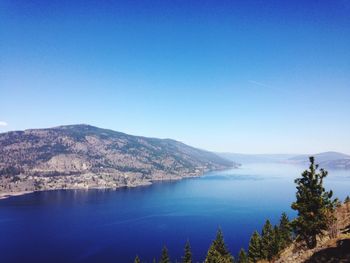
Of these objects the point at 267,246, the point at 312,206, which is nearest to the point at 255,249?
the point at 267,246

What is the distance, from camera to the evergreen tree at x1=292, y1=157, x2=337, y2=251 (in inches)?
1257

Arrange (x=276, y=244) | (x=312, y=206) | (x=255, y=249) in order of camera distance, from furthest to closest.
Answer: (x=276, y=244) < (x=255, y=249) < (x=312, y=206)

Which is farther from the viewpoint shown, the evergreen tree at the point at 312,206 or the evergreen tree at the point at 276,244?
the evergreen tree at the point at 276,244

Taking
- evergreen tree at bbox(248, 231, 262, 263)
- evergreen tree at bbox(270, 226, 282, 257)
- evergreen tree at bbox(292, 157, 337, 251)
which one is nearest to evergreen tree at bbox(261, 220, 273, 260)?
evergreen tree at bbox(270, 226, 282, 257)

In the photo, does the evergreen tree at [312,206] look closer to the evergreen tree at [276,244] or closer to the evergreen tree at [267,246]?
the evergreen tree at [267,246]

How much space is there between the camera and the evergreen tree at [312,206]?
31.9 meters

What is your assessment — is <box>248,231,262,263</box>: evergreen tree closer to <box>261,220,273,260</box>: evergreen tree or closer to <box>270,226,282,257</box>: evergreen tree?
<box>261,220,273,260</box>: evergreen tree

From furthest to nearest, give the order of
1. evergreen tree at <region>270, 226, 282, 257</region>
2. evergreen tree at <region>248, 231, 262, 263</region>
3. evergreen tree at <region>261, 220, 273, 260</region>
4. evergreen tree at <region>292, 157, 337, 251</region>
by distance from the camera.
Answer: evergreen tree at <region>248, 231, 262, 263</region> < evergreen tree at <region>270, 226, 282, 257</region> < evergreen tree at <region>261, 220, 273, 260</region> < evergreen tree at <region>292, 157, 337, 251</region>

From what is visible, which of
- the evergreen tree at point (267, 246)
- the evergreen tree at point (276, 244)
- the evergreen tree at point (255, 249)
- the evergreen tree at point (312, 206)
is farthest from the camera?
the evergreen tree at point (255, 249)

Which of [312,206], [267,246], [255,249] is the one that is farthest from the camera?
[267,246]

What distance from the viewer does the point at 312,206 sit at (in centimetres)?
3300

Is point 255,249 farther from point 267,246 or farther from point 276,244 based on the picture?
point 276,244

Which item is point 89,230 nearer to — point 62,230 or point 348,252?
point 62,230

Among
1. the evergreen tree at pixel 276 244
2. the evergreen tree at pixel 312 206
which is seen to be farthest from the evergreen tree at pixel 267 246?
the evergreen tree at pixel 312 206
